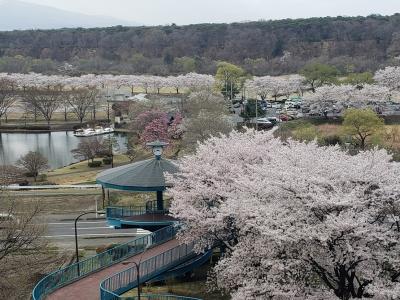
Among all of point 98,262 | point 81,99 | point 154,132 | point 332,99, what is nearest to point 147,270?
point 98,262

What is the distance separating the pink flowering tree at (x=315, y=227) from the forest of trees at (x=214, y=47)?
2947 inches

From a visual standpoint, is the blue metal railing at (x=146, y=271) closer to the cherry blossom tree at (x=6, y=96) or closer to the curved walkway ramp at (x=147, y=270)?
the curved walkway ramp at (x=147, y=270)

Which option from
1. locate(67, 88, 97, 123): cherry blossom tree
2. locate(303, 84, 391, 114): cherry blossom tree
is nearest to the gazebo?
locate(303, 84, 391, 114): cherry blossom tree

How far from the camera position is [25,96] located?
240ft

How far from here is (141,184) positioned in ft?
74.8

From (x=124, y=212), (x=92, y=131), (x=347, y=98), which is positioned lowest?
(x=92, y=131)

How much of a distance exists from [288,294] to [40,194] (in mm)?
25403

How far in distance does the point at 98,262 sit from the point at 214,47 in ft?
383

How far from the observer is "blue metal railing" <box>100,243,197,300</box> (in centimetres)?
1698

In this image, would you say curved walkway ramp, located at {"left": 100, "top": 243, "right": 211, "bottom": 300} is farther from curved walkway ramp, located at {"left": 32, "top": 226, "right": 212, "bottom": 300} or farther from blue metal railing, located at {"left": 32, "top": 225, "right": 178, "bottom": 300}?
blue metal railing, located at {"left": 32, "top": 225, "right": 178, "bottom": 300}

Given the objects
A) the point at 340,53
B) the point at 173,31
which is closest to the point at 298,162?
the point at 340,53

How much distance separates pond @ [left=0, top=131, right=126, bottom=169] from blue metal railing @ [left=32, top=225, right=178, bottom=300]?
2928cm

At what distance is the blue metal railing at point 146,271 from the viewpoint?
669 inches

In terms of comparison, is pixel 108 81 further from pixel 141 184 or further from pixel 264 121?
pixel 141 184
